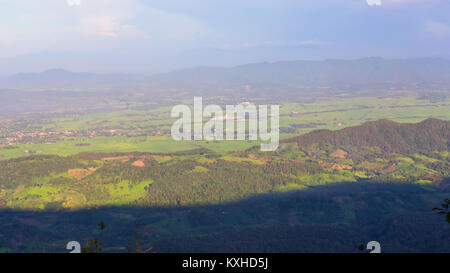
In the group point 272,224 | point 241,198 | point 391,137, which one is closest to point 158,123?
point 391,137

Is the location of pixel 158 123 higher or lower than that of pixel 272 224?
higher

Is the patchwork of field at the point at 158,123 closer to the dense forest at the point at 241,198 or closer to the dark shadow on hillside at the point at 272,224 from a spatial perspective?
the dense forest at the point at 241,198

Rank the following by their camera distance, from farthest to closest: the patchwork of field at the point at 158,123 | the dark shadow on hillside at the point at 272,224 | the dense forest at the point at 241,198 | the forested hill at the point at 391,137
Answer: the patchwork of field at the point at 158,123
the forested hill at the point at 391,137
the dense forest at the point at 241,198
the dark shadow on hillside at the point at 272,224

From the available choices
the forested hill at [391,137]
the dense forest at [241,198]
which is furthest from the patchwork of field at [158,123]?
the dense forest at [241,198]

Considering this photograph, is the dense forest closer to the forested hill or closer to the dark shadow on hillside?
the dark shadow on hillside

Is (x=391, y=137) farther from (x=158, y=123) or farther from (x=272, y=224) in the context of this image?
(x=158, y=123)

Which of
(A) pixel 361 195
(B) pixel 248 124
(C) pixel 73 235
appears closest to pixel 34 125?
(B) pixel 248 124

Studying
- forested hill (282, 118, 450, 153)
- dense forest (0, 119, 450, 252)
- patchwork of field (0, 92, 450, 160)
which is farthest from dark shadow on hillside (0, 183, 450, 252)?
patchwork of field (0, 92, 450, 160)

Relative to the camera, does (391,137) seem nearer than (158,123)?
Yes
